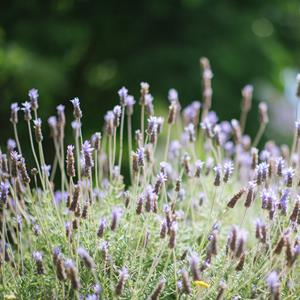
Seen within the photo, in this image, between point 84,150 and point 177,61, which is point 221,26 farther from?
point 84,150

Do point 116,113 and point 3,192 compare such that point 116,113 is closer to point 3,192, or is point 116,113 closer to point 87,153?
point 87,153

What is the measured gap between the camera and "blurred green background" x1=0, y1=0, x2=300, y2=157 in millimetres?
5582

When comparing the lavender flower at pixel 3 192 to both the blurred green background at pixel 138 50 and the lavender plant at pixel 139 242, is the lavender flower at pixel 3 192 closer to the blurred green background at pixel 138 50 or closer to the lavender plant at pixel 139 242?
the lavender plant at pixel 139 242

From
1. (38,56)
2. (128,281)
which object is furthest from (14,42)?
(128,281)

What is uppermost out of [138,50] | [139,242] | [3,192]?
[138,50]

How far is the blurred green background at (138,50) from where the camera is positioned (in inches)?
220

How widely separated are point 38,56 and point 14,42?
25cm

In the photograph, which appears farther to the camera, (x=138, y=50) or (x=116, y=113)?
(x=138, y=50)

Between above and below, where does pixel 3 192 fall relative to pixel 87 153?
below

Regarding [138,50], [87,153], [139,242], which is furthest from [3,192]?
[138,50]

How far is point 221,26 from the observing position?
236 inches

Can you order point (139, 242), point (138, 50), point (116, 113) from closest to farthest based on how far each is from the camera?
1. point (139, 242)
2. point (116, 113)
3. point (138, 50)

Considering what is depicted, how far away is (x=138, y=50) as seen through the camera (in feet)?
19.7

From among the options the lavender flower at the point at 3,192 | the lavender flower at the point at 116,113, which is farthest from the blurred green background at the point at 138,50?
the lavender flower at the point at 3,192
